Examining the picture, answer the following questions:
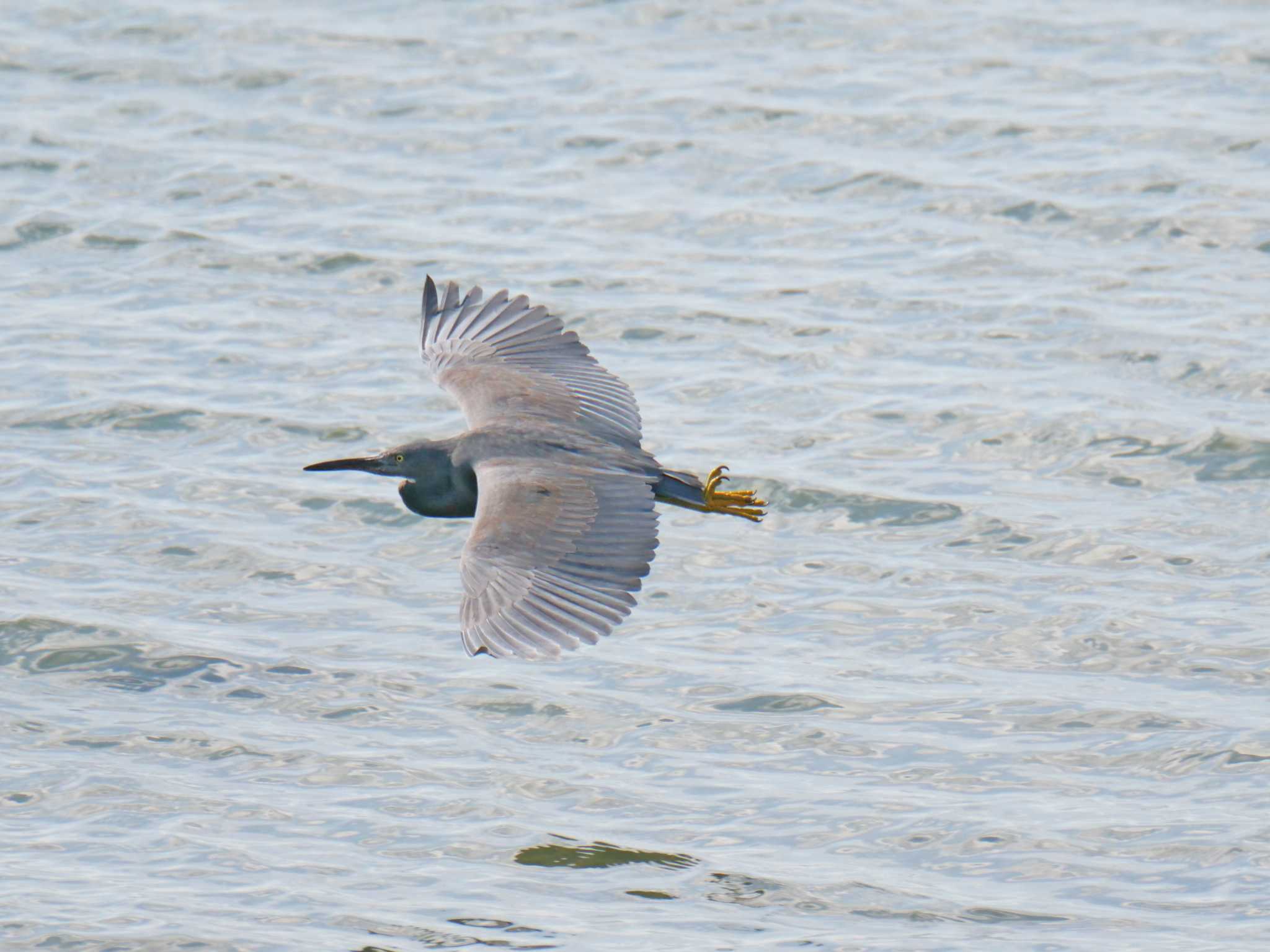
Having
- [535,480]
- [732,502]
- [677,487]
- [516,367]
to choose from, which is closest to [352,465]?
[516,367]

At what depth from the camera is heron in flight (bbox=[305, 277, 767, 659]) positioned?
6.50 m

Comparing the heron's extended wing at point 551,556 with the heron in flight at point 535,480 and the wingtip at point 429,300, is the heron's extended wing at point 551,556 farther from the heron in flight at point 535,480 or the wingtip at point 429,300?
the wingtip at point 429,300

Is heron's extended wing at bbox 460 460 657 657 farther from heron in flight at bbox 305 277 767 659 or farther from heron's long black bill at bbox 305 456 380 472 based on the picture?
heron's long black bill at bbox 305 456 380 472

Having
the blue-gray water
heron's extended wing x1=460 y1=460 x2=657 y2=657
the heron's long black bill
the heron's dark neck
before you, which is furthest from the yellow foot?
the heron's long black bill

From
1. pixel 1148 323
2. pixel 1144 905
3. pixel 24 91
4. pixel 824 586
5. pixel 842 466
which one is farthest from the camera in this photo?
pixel 24 91

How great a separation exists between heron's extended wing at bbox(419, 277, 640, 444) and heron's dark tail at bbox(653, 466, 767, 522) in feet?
1.20

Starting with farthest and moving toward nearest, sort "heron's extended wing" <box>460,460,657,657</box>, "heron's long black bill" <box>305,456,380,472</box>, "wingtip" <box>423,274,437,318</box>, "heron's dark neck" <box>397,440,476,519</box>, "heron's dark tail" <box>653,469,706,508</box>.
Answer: "wingtip" <box>423,274,437,318</box> → "heron's long black bill" <box>305,456,380,472</box> → "heron's dark neck" <box>397,440,476,519</box> → "heron's dark tail" <box>653,469,706,508</box> → "heron's extended wing" <box>460,460,657,657</box>

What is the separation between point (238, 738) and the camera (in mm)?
7410

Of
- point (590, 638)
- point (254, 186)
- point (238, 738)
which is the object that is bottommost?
point (238, 738)

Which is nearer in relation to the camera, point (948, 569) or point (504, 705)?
point (504, 705)

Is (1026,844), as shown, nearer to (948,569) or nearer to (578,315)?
(948,569)

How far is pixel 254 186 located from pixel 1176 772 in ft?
22.1

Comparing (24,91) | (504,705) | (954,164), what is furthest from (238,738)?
(24,91)

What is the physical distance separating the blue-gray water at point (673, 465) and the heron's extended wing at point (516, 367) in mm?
842
